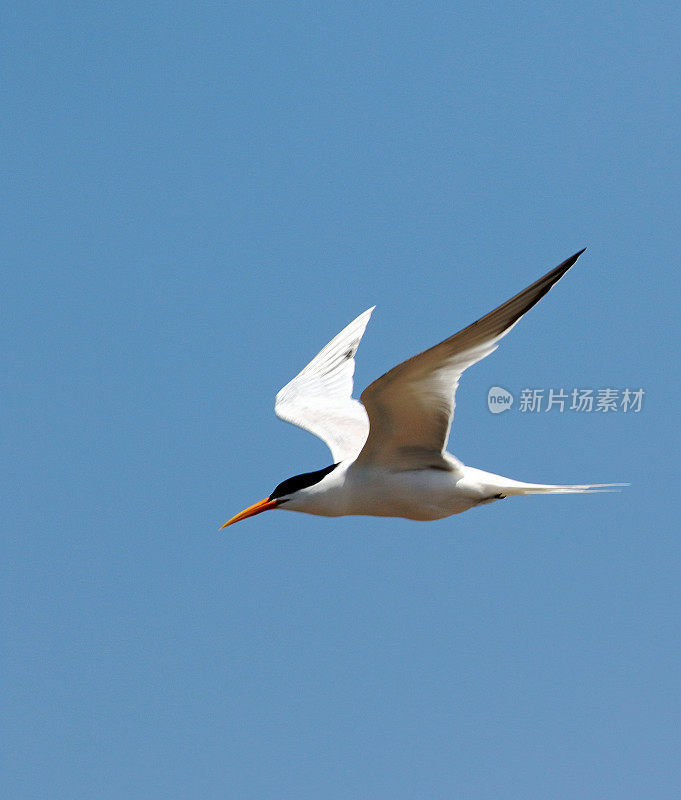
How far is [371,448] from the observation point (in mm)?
7559

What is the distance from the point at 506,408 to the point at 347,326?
2.92m

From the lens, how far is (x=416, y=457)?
755 cm

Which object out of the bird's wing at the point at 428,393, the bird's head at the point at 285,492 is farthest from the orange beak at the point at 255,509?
the bird's wing at the point at 428,393

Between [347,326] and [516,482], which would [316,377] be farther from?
[516,482]

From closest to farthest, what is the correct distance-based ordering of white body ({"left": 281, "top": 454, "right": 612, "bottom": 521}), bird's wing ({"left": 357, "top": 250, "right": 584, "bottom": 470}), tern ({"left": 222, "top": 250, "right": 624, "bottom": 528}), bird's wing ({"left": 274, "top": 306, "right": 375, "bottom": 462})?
bird's wing ({"left": 357, "top": 250, "right": 584, "bottom": 470}), tern ({"left": 222, "top": 250, "right": 624, "bottom": 528}), white body ({"left": 281, "top": 454, "right": 612, "bottom": 521}), bird's wing ({"left": 274, "top": 306, "right": 375, "bottom": 462})

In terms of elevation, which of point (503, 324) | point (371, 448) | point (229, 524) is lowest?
point (229, 524)

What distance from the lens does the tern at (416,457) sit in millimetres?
6391

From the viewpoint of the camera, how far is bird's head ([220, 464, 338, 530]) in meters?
8.02

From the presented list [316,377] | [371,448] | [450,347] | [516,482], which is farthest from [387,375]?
[316,377]

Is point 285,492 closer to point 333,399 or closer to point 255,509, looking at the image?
point 255,509

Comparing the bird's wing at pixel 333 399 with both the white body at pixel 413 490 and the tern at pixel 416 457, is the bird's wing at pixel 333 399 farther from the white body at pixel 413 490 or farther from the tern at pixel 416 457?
the white body at pixel 413 490

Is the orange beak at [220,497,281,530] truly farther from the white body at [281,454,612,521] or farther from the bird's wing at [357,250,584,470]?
the bird's wing at [357,250,584,470]

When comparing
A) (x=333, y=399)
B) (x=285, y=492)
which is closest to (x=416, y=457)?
(x=285, y=492)

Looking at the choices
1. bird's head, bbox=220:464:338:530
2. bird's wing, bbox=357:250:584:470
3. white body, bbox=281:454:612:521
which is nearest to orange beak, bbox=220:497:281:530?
bird's head, bbox=220:464:338:530
